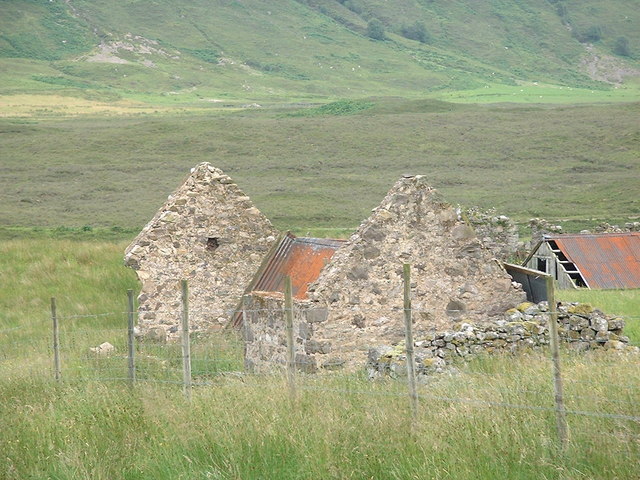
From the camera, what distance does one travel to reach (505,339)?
14.5 m

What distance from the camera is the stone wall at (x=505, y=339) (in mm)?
13680

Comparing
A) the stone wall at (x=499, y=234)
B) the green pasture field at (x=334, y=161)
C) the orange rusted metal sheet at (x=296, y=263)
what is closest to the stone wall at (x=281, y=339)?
the orange rusted metal sheet at (x=296, y=263)

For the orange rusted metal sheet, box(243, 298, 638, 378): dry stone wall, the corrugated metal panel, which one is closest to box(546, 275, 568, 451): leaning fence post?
box(243, 298, 638, 378): dry stone wall

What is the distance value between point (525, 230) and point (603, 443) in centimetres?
4089

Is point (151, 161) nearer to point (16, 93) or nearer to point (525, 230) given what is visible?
point (525, 230)

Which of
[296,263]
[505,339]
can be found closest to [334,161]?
[296,263]

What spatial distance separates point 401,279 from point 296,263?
2.47m

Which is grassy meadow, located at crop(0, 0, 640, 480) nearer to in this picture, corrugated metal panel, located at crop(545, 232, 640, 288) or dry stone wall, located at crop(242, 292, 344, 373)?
dry stone wall, located at crop(242, 292, 344, 373)

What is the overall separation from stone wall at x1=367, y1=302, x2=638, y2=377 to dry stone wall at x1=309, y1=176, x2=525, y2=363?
88cm

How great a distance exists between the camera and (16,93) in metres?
160

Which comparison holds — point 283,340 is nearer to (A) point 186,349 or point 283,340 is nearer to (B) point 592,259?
(A) point 186,349

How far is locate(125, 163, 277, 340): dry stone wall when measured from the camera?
1984cm

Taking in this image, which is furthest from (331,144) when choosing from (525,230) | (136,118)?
(525,230)

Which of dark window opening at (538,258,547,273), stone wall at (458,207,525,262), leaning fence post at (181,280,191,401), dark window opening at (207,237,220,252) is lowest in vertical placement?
dark window opening at (538,258,547,273)
